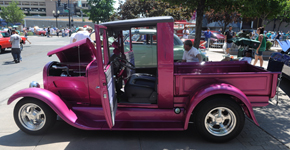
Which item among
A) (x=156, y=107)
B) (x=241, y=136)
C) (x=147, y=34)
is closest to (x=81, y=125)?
(x=156, y=107)

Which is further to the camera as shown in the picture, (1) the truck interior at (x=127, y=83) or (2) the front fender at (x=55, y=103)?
(1) the truck interior at (x=127, y=83)

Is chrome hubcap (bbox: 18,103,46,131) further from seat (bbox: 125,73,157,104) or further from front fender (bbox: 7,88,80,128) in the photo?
seat (bbox: 125,73,157,104)

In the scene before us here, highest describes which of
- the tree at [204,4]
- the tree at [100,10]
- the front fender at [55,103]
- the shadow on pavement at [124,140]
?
the tree at [100,10]

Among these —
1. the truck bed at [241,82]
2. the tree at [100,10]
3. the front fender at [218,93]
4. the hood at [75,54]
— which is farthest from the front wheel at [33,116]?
the tree at [100,10]

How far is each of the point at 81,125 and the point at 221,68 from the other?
3001 mm

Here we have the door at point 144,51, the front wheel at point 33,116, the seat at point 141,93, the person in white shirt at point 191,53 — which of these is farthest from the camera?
the door at point 144,51

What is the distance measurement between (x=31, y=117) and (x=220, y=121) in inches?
123

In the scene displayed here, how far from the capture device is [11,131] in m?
3.86

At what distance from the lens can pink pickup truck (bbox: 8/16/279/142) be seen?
129 inches

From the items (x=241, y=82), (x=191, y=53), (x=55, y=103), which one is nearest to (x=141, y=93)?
(x=55, y=103)

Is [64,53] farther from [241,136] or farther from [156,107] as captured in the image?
[241,136]

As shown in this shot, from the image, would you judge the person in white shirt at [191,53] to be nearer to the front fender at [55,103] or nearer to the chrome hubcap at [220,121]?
the chrome hubcap at [220,121]

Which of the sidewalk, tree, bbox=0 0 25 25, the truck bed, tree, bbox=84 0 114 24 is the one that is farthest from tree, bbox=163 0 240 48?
tree, bbox=0 0 25 25

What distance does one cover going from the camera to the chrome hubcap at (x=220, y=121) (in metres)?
3.37
